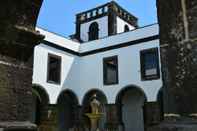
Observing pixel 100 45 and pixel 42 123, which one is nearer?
pixel 42 123

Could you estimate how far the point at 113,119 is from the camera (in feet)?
57.3

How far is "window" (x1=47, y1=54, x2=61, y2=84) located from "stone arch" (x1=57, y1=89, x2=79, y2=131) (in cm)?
98

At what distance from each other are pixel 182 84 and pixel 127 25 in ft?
80.0

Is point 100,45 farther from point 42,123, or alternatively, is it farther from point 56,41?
point 42,123

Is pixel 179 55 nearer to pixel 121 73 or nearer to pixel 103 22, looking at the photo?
pixel 121 73

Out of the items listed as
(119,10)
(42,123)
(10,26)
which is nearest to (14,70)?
(10,26)

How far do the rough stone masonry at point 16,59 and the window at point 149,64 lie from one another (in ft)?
46.2

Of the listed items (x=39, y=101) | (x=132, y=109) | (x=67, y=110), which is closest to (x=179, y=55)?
(x=39, y=101)

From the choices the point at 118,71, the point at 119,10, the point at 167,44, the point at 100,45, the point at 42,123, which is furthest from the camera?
the point at 119,10

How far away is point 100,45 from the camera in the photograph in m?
18.9

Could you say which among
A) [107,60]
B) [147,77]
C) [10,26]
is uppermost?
[107,60]

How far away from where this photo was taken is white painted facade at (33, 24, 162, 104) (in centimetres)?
1647

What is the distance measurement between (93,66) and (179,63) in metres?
16.6

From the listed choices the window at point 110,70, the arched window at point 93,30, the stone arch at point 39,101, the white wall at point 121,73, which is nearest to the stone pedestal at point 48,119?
the stone arch at point 39,101
